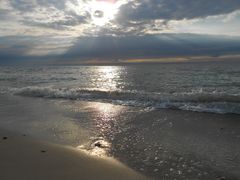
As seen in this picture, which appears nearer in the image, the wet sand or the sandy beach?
the sandy beach

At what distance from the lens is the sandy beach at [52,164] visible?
17.0ft

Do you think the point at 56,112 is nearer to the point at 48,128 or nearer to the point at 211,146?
the point at 48,128

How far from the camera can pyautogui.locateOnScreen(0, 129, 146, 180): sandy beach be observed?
5.18 metres

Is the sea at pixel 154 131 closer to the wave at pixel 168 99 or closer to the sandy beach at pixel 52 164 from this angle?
the wave at pixel 168 99

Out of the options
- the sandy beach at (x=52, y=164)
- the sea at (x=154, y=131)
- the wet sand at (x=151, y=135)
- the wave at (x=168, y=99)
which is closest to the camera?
the sandy beach at (x=52, y=164)

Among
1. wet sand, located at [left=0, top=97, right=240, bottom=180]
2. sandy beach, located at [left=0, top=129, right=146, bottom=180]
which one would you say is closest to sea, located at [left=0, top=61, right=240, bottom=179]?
wet sand, located at [left=0, top=97, right=240, bottom=180]

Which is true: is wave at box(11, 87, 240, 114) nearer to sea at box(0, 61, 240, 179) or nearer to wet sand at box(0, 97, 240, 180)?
sea at box(0, 61, 240, 179)

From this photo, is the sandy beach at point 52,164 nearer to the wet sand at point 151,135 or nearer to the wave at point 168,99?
the wet sand at point 151,135

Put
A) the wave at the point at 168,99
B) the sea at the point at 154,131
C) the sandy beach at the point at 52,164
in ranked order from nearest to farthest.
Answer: the sandy beach at the point at 52,164 → the sea at the point at 154,131 → the wave at the point at 168,99

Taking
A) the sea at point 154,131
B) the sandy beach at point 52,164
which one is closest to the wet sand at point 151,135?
the sea at point 154,131

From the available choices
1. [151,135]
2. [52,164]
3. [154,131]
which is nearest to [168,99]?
[154,131]

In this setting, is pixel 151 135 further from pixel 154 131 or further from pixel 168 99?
pixel 168 99

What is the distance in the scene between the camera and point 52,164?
581 centimetres

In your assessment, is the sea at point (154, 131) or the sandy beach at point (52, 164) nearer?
the sandy beach at point (52, 164)
